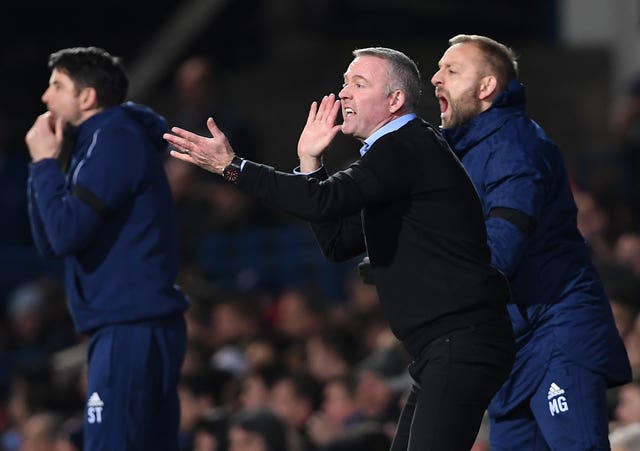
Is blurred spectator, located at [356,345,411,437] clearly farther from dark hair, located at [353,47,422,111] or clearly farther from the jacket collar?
dark hair, located at [353,47,422,111]

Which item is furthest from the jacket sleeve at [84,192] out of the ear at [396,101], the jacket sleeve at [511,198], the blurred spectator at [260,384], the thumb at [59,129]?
the blurred spectator at [260,384]

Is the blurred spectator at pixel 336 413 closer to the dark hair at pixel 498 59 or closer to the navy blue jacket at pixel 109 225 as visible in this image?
the navy blue jacket at pixel 109 225

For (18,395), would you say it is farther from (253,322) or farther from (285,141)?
(285,141)

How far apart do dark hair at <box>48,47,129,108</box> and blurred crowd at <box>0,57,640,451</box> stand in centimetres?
237

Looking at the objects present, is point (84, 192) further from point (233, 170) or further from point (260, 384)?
point (260, 384)

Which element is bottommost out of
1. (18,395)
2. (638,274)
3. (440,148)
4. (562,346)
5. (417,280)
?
(18,395)

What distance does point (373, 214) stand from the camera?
5.14m

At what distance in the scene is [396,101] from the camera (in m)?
5.18

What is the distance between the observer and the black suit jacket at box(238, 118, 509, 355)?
497 centimetres

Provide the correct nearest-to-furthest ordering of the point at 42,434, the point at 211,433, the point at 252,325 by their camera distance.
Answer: the point at 211,433
the point at 42,434
the point at 252,325

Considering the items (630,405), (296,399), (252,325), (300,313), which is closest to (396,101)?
(630,405)

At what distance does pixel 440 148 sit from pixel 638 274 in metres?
4.32

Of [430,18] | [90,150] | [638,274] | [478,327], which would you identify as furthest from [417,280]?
[430,18]

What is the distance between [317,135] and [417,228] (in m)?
0.50
